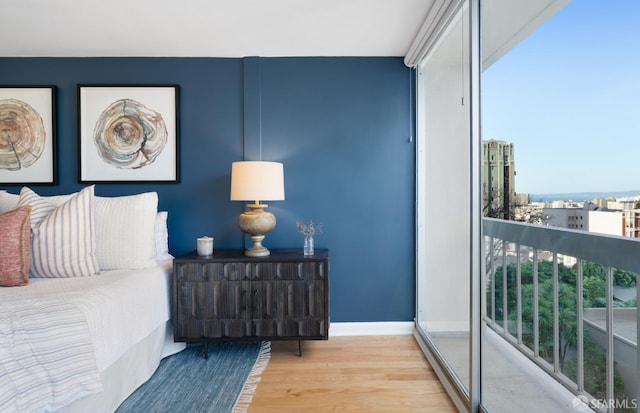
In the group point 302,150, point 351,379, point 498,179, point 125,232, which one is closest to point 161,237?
point 125,232

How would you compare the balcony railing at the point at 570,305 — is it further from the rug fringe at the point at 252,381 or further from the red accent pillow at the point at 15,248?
the red accent pillow at the point at 15,248

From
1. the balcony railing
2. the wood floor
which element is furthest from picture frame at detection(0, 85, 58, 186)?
the balcony railing

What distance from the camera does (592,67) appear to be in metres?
1.05

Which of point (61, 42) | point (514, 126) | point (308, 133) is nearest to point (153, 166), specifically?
point (61, 42)

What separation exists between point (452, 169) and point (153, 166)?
2310mm

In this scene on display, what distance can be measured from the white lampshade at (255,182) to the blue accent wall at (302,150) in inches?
14.9

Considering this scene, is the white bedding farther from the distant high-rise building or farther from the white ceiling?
the distant high-rise building

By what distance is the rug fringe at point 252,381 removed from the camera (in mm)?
1845

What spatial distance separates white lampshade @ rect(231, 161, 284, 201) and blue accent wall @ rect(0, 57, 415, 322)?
380mm

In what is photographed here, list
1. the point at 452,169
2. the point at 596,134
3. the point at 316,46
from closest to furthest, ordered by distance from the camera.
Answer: the point at 596,134, the point at 452,169, the point at 316,46

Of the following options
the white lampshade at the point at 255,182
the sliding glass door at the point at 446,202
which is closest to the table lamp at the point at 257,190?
the white lampshade at the point at 255,182

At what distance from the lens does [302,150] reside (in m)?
2.79

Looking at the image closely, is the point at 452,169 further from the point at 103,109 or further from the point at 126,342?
Result: the point at 103,109

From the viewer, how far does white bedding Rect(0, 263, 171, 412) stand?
1.29 m
